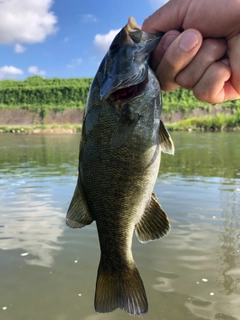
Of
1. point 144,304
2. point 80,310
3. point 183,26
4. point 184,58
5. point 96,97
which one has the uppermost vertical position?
point 183,26

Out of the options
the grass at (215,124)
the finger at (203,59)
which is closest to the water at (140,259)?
the finger at (203,59)

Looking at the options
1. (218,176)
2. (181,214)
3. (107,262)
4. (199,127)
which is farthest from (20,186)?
(199,127)

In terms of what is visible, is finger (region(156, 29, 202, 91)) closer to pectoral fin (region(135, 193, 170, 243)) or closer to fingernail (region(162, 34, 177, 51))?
fingernail (region(162, 34, 177, 51))

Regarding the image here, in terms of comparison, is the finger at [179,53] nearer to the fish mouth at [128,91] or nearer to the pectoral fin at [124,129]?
the fish mouth at [128,91]

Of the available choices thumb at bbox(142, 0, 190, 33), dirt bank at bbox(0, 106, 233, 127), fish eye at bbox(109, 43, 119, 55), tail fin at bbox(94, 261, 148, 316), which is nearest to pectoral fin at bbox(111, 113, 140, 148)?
fish eye at bbox(109, 43, 119, 55)

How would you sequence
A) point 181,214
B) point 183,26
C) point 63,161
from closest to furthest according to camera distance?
point 183,26 < point 181,214 < point 63,161

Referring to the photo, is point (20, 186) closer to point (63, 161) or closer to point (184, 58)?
point (63, 161)

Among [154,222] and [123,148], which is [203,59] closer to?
[123,148]

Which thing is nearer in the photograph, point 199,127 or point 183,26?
point 183,26
